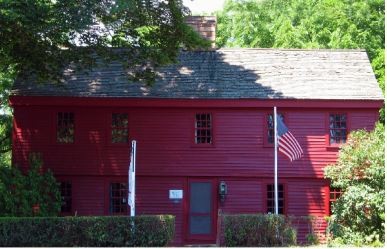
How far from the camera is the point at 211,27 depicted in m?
29.2

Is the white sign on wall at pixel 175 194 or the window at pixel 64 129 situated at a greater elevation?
the window at pixel 64 129

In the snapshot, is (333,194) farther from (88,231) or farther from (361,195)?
(88,231)

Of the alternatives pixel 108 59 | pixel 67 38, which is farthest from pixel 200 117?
pixel 67 38

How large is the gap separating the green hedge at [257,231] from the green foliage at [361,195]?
1.83 meters

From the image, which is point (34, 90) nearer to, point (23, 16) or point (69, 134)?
point (69, 134)

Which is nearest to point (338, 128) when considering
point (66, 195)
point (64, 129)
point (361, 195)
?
point (361, 195)

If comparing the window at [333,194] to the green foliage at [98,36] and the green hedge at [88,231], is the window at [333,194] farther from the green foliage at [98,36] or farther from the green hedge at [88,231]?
the green hedge at [88,231]

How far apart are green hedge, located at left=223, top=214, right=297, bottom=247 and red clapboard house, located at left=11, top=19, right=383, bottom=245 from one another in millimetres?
5468

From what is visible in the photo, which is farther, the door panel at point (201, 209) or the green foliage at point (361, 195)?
the door panel at point (201, 209)

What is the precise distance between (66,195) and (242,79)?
8224 millimetres

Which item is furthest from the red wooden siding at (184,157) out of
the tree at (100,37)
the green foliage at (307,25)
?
the green foliage at (307,25)

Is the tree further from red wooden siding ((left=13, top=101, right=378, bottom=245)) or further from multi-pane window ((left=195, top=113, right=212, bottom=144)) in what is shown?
multi-pane window ((left=195, top=113, right=212, bottom=144))

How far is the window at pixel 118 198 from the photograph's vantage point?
2542 centimetres

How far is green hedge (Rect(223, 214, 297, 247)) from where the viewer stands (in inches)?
755
